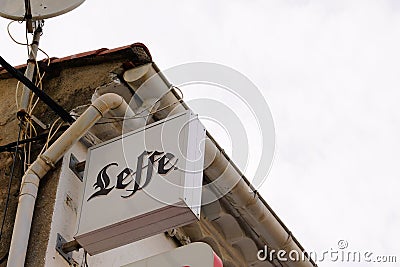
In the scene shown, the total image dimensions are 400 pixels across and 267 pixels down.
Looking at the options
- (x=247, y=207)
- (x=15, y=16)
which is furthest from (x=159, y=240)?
(x=15, y=16)

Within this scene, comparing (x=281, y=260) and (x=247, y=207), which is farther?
(x=281, y=260)

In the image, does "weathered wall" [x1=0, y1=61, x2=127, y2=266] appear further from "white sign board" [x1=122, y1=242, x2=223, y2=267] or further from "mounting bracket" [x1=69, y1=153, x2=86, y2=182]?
"white sign board" [x1=122, y1=242, x2=223, y2=267]

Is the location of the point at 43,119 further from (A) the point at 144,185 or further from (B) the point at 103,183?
(A) the point at 144,185

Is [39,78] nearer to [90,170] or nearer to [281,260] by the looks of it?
[90,170]

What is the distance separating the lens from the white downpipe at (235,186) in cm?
559

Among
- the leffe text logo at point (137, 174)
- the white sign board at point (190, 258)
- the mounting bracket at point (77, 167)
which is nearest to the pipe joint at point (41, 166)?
the mounting bracket at point (77, 167)

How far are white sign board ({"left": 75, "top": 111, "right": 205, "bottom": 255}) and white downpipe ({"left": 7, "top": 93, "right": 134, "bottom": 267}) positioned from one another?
0.18 meters

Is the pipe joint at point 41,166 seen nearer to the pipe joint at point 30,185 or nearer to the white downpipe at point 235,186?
the pipe joint at point 30,185

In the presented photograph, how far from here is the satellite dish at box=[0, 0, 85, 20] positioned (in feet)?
18.8

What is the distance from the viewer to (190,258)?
4516 millimetres

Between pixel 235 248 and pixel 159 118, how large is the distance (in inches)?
52.6

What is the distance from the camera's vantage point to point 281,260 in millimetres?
6668

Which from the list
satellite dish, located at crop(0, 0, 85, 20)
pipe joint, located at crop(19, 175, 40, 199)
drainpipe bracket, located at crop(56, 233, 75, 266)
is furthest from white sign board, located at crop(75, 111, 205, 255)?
satellite dish, located at crop(0, 0, 85, 20)

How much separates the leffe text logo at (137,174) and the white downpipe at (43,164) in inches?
11.0
